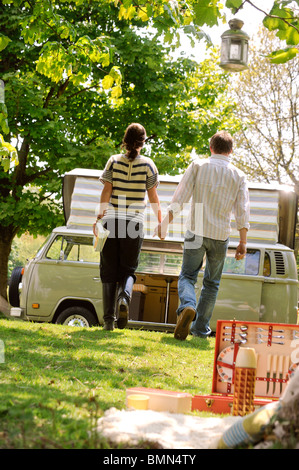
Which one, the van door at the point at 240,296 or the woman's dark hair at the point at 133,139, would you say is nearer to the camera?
the woman's dark hair at the point at 133,139

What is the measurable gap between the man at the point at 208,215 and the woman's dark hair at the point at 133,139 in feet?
1.90

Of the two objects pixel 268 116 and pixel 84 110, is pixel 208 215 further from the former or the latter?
pixel 268 116

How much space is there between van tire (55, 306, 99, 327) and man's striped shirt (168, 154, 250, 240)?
3326 mm

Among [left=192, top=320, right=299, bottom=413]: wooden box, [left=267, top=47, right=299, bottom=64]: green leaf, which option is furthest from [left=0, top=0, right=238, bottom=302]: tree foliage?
[left=192, top=320, right=299, bottom=413]: wooden box

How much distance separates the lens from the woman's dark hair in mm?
6395

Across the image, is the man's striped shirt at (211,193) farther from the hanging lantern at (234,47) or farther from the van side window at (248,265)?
the van side window at (248,265)

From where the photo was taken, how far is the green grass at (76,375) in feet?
8.22

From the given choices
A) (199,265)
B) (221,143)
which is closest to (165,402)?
(199,265)

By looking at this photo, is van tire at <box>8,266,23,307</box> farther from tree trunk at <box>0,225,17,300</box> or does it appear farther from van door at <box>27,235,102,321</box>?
tree trunk at <box>0,225,17,300</box>

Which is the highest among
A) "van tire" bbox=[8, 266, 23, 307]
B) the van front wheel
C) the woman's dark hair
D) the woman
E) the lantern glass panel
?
the lantern glass panel

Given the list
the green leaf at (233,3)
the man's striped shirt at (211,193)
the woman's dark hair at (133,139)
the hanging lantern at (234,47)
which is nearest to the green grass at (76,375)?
the man's striped shirt at (211,193)

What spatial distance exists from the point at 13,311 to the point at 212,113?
10.9m

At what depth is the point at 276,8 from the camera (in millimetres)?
5070
